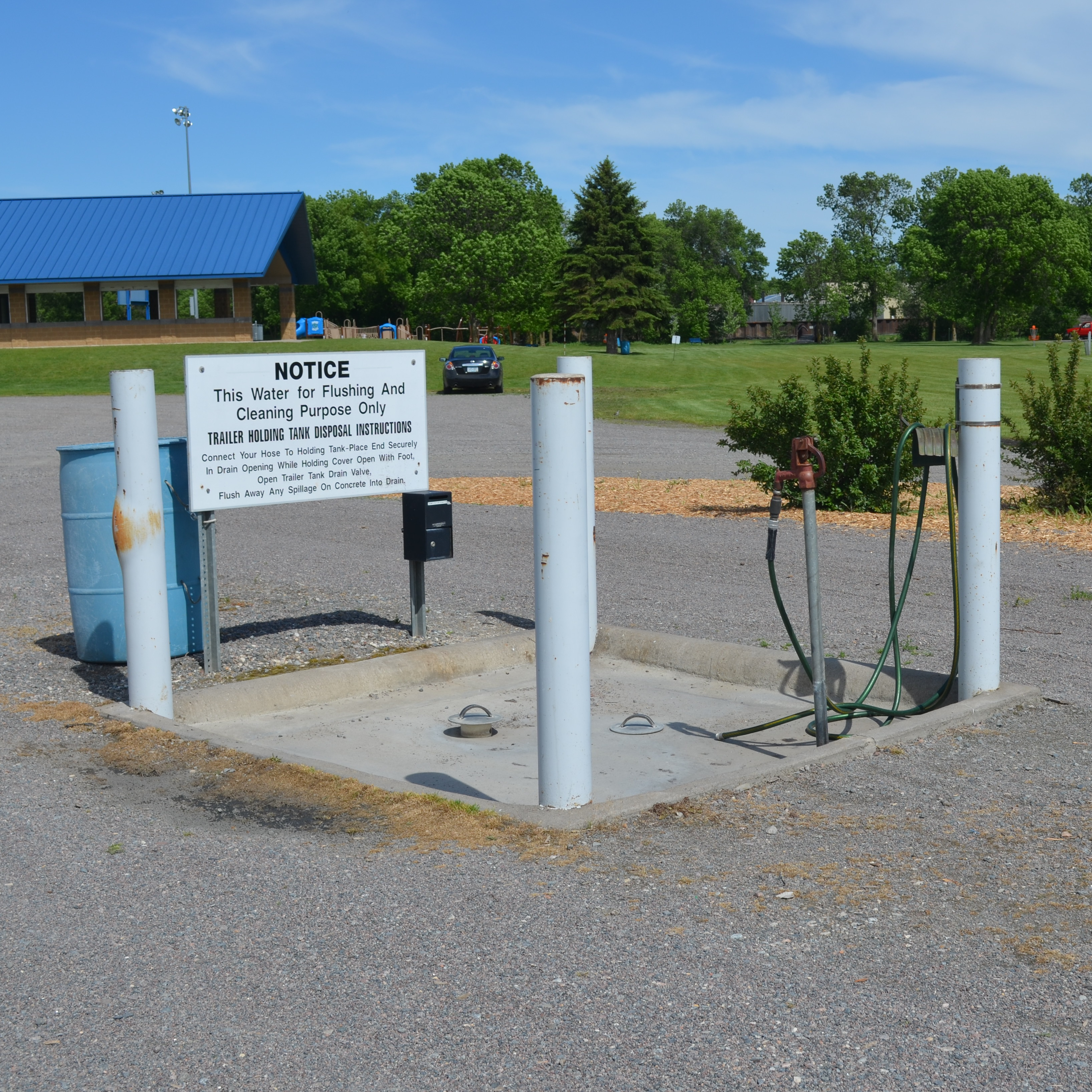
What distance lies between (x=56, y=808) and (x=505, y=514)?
28.7 ft

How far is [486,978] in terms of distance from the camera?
337 centimetres

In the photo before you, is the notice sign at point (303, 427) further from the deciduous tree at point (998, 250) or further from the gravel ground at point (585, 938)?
the deciduous tree at point (998, 250)

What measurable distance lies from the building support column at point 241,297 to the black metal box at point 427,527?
43.9 metres

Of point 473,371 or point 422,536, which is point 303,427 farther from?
point 473,371

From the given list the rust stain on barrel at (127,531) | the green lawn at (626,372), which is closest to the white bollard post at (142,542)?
the rust stain on barrel at (127,531)

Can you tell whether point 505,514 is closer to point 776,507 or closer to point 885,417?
point 885,417

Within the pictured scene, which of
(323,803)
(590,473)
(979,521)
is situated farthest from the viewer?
(590,473)

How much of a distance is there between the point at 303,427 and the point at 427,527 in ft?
2.99

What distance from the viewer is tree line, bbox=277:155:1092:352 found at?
63312 mm

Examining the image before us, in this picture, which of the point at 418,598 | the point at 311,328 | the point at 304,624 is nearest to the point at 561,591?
the point at 418,598

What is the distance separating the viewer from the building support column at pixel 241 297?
162 ft

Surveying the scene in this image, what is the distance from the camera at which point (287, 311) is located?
53.7m

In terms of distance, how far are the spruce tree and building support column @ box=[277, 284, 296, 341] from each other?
49.6 ft

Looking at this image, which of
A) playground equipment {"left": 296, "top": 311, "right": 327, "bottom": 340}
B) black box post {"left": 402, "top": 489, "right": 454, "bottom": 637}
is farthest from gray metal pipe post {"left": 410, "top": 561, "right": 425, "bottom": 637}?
playground equipment {"left": 296, "top": 311, "right": 327, "bottom": 340}
